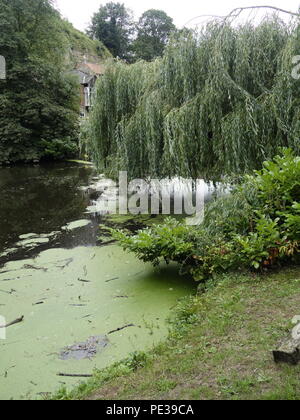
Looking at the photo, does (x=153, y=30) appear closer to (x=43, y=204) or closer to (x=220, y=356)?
(x=43, y=204)

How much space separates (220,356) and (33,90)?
1909 centimetres

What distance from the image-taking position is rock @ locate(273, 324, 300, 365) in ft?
7.28

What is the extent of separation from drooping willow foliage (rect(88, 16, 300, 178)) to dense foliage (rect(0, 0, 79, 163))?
13530 mm

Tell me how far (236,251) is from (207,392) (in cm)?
207

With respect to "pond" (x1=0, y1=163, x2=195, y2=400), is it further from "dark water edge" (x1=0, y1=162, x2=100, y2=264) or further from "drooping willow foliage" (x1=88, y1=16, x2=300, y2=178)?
"drooping willow foliage" (x1=88, y1=16, x2=300, y2=178)

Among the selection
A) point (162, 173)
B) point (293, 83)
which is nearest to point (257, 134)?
point (293, 83)

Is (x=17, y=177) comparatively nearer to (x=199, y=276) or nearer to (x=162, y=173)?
(x=162, y=173)

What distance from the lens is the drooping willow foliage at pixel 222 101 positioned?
5254 millimetres

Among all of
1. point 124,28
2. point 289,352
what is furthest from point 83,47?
point 289,352

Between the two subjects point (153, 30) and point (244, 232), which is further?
point (153, 30)

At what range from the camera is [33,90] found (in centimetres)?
1869

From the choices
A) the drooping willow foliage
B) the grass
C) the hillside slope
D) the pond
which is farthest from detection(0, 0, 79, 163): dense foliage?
the grass

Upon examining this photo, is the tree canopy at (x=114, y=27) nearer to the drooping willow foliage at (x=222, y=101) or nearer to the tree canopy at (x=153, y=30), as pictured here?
the tree canopy at (x=153, y=30)

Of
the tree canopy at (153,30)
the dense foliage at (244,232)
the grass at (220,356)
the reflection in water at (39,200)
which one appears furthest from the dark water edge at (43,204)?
the tree canopy at (153,30)
